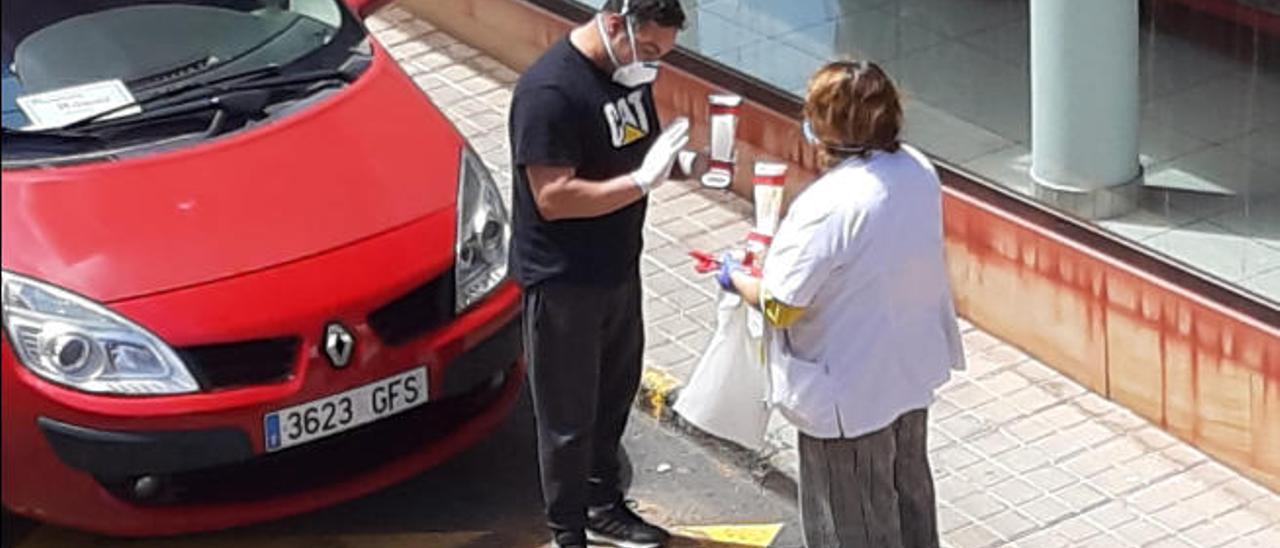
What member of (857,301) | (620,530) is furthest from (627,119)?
(620,530)

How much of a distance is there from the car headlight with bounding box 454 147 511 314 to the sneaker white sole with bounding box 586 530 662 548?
74 centimetres

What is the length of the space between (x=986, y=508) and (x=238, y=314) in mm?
2158

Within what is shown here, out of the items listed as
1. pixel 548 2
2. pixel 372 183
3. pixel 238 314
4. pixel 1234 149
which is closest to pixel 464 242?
pixel 372 183

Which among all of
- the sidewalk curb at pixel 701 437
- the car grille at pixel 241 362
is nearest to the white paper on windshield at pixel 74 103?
the car grille at pixel 241 362

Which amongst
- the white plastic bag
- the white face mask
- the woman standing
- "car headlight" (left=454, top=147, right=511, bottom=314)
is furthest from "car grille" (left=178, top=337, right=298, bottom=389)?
the woman standing

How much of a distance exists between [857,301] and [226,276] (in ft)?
6.30

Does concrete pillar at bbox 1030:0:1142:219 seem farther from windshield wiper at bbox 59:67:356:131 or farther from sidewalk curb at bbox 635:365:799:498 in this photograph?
windshield wiper at bbox 59:67:356:131

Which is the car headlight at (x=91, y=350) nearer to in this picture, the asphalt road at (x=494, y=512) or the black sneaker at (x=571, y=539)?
the asphalt road at (x=494, y=512)

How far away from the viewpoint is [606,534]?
738 cm

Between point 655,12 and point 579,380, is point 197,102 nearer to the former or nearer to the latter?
point 579,380

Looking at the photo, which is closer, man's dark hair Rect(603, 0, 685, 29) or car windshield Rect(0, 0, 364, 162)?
man's dark hair Rect(603, 0, 685, 29)

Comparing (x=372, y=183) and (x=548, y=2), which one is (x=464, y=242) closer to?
(x=372, y=183)

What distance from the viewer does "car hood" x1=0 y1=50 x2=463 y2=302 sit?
7.21 metres

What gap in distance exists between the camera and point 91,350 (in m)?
7.02
